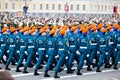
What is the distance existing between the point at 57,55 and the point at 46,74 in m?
1.07

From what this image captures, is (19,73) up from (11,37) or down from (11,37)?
down

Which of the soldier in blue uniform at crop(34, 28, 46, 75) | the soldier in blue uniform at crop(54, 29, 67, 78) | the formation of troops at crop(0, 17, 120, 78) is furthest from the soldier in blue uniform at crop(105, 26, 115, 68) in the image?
the soldier in blue uniform at crop(34, 28, 46, 75)

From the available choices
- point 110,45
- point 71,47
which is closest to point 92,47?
point 110,45

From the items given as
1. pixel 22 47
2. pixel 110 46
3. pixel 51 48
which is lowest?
pixel 110 46

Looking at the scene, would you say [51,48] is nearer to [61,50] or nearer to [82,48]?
[61,50]

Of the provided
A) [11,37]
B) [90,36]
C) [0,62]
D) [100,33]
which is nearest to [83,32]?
[90,36]

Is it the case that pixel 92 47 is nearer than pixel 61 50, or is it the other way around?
pixel 61 50

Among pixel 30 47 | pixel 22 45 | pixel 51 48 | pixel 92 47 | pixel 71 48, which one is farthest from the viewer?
pixel 92 47

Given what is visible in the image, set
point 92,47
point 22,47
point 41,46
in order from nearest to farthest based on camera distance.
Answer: point 41,46 < point 22,47 < point 92,47

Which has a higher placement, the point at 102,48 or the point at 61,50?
the point at 61,50

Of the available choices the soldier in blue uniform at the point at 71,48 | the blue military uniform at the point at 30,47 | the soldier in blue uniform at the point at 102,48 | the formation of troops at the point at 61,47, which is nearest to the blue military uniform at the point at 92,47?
the formation of troops at the point at 61,47

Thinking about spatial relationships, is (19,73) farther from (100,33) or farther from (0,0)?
(0,0)

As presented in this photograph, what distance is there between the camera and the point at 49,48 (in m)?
15.0

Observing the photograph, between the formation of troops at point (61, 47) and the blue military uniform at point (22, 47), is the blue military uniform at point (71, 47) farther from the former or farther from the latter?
the blue military uniform at point (22, 47)
